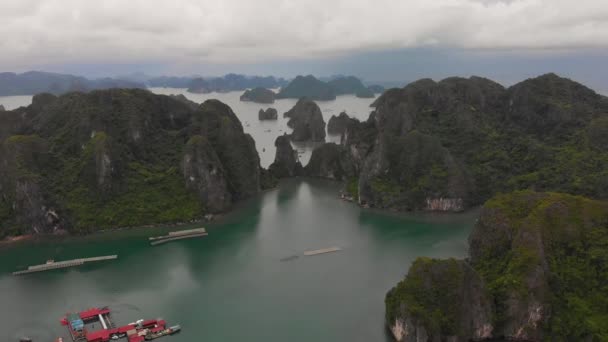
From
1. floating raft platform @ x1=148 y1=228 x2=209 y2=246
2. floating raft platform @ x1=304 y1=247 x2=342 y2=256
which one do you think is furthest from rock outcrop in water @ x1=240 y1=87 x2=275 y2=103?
floating raft platform @ x1=304 y1=247 x2=342 y2=256

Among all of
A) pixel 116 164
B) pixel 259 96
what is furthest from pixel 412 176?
pixel 259 96

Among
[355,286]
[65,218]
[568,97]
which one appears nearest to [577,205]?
[355,286]

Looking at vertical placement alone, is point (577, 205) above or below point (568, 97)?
below

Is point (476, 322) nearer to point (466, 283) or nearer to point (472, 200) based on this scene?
point (466, 283)

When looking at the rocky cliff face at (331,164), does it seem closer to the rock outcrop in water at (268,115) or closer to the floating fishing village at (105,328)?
the floating fishing village at (105,328)

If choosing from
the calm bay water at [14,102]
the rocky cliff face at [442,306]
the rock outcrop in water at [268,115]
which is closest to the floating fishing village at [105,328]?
the rocky cliff face at [442,306]

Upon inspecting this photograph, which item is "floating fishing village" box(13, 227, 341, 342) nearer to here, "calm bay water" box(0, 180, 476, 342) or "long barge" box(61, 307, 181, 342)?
"long barge" box(61, 307, 181, 342)
